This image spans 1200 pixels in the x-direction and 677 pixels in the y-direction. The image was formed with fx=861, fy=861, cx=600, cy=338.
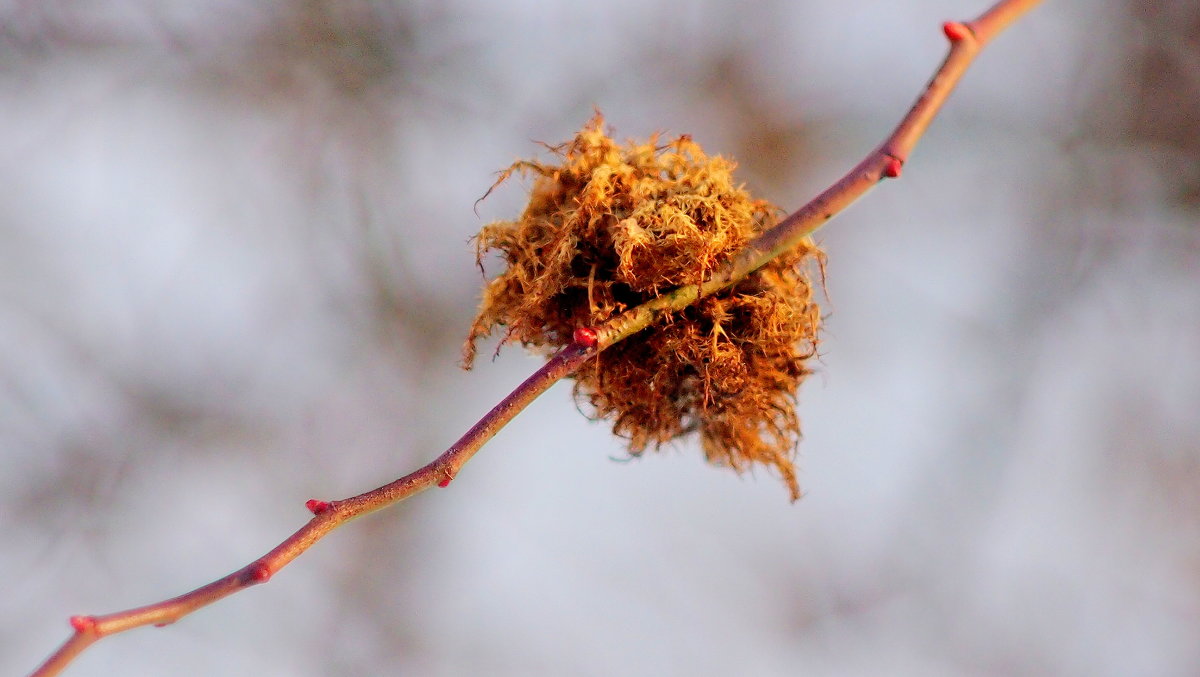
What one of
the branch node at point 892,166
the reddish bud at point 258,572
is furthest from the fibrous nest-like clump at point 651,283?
the reddish bud at point 258,572

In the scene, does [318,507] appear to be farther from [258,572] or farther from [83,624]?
[83,624]

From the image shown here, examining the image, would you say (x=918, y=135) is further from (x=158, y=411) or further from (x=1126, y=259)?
(x=1126, y=259)

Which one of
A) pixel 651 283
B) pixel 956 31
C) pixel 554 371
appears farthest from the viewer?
pixel 651 283

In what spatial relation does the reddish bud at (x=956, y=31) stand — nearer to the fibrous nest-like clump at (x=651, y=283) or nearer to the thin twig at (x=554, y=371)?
the thin twig at (x=554, y=371)

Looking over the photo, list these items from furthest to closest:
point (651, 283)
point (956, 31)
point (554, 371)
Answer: point (651, 283) → point (554, 371) → point (956, 31)

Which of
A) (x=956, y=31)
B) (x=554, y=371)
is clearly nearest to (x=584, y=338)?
(x=554, y=371)

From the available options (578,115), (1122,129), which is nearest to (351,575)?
(578,115)

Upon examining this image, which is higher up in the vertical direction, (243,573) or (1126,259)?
(1126,259)

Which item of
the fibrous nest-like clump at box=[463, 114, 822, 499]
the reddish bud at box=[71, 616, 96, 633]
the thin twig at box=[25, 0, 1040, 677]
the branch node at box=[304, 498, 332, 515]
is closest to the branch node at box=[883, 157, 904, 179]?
the thin twig at box=[25, 0, 1040, 677]
